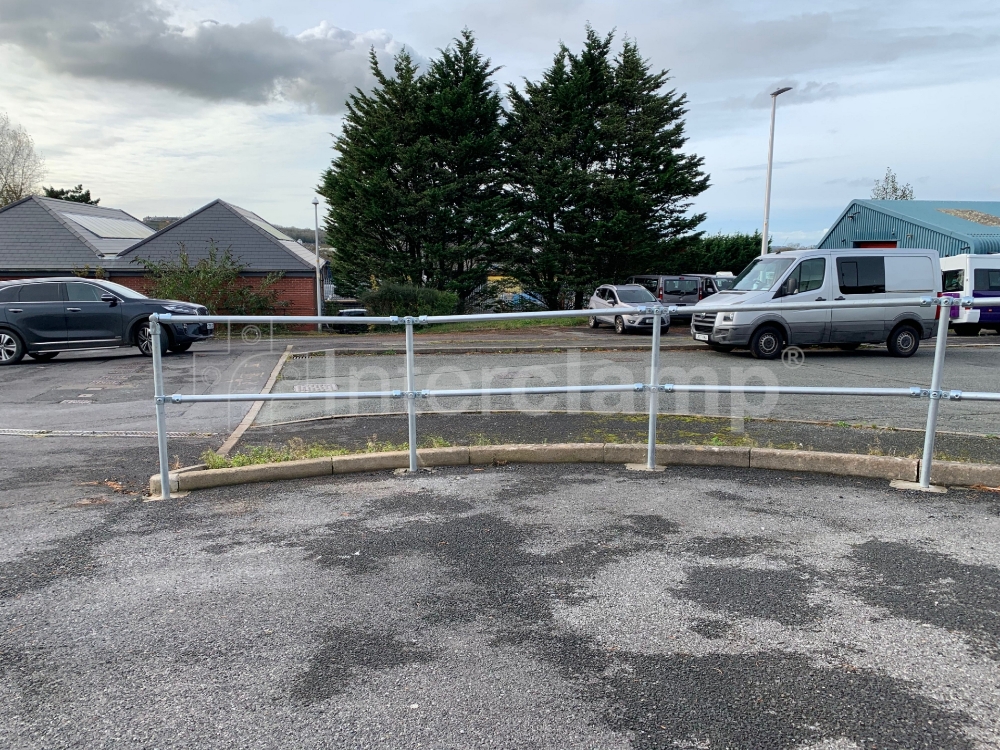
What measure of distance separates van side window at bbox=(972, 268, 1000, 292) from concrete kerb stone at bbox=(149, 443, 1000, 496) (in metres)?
22.4

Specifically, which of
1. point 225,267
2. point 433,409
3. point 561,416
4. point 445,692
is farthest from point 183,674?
point 225,267

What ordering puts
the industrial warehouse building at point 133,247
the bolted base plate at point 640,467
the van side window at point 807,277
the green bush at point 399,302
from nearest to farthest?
1. the bolted base plate at point 640,467
2. the van side window at point 807,277
3. the green bush at point 399,302
4. the industrial warehouse building at point 133,247

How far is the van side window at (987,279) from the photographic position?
23.7 meters

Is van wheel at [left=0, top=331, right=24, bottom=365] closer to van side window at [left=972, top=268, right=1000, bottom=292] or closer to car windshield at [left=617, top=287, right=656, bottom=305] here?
car windshield at [left=617, top=287, right=656, bottom=305]

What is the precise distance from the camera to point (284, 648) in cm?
304

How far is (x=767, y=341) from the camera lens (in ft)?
50.9

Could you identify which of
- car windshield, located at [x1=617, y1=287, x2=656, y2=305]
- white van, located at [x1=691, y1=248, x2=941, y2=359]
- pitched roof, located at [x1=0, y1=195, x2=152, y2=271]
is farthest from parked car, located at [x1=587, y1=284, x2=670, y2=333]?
pitched roof, located at [x1=0, y1=195, x2=152, y2=271]

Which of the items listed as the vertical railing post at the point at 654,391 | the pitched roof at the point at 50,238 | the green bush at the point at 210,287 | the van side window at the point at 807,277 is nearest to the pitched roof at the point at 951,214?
the van side window at the point at 807,277

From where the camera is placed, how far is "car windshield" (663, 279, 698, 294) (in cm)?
2705

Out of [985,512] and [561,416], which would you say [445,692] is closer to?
[985,512]

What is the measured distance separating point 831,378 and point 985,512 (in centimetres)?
807

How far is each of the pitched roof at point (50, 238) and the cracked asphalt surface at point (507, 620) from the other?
3791 cm

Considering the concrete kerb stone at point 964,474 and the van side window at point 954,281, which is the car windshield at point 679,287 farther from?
the concrete kerb stone at point 964,474

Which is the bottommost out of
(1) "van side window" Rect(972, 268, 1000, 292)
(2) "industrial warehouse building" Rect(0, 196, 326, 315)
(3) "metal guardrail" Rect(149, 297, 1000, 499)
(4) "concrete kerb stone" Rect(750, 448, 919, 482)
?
(4) "concrete kerb stone" Rect(750, 448, 919, 482)
